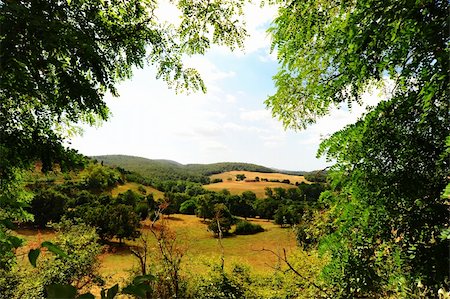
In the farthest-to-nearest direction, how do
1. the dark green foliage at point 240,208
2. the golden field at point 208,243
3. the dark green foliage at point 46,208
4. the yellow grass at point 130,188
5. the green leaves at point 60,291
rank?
the yellow grass at point 130,188 → the dark green foliage at point 240,208 → the dark green foliage at point 46,208 → the golden field at point 208,243 → the green leaves at point 60,291

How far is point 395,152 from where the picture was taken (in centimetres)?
376

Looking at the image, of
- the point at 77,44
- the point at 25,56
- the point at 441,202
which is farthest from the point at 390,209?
the point at 25,56

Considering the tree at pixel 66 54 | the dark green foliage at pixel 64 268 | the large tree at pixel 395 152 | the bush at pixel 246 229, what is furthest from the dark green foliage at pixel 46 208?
the large tree at pixel 395 152

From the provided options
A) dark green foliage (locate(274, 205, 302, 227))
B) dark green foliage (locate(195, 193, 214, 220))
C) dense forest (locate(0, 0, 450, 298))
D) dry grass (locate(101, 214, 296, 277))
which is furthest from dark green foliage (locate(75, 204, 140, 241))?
dense forest (locate(0, 0, 450, 298))

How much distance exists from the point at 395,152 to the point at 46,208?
60.5m

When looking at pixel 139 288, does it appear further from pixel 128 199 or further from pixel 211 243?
pixel 128 199

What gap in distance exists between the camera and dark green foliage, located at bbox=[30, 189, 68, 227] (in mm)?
51594

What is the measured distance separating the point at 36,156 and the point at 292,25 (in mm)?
4617

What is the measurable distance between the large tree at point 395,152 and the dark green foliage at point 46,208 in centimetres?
5637

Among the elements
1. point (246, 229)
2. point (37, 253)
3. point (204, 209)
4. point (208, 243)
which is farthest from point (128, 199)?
point (37, 253)

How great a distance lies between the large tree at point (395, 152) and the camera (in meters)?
3.44

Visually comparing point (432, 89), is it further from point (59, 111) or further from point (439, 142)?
point (59, 111)

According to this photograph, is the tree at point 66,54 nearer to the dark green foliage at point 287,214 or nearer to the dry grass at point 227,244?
the dry grass at point 227,244

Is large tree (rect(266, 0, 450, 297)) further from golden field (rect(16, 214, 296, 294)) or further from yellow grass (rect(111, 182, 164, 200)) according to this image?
yellow grass (rect(111, 182, 164, 200))
